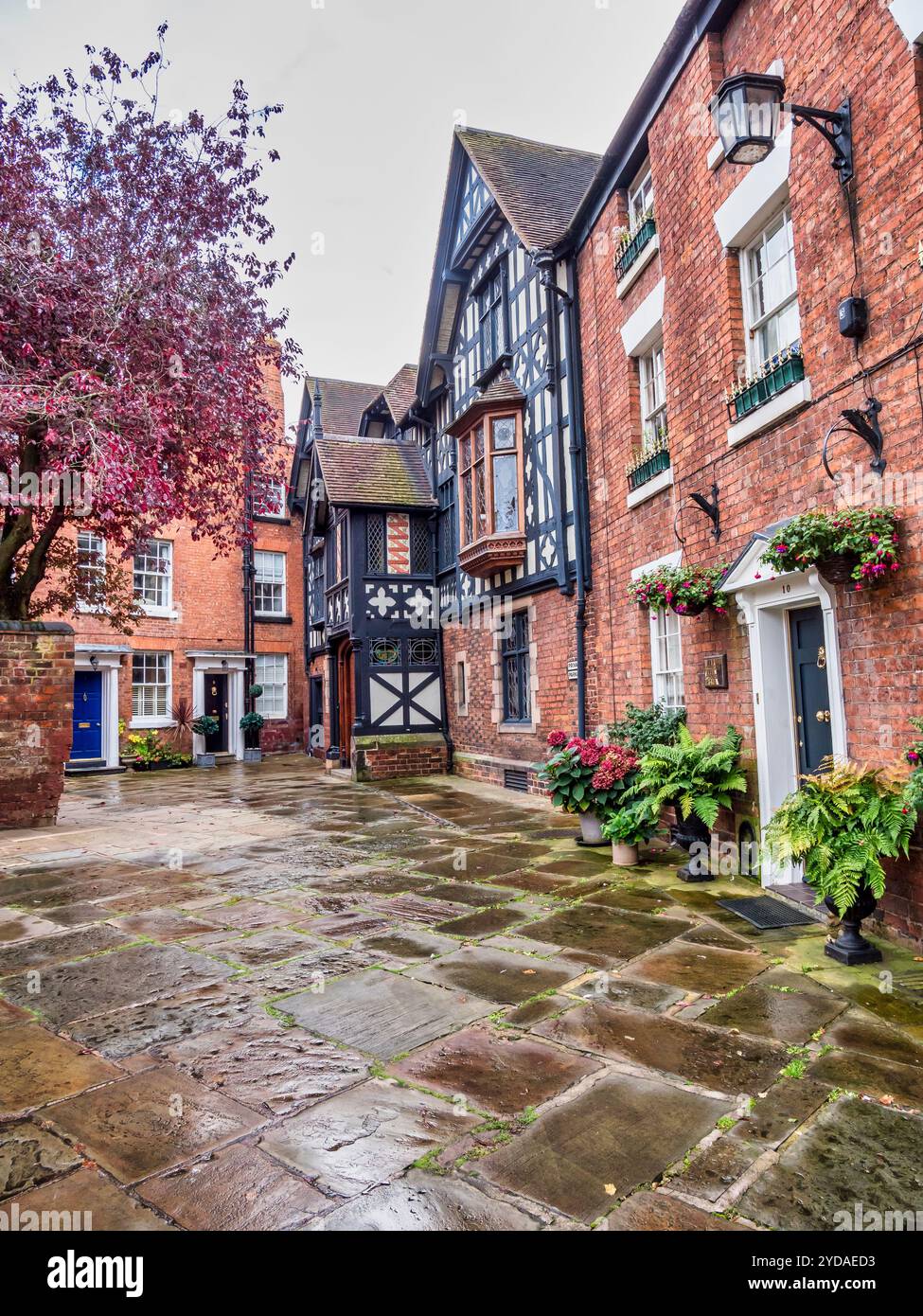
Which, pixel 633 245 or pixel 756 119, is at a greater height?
pixel 633 245

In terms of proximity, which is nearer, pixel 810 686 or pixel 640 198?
pixel 810 686

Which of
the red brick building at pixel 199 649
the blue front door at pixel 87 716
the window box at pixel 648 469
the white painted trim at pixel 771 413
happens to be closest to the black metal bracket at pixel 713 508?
the white painted trim at pixel 771 413

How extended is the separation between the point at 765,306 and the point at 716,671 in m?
2.99

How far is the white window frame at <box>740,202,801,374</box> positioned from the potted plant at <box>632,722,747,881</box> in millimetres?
3051

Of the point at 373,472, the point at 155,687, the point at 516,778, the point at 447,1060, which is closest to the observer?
the point at 447,1060

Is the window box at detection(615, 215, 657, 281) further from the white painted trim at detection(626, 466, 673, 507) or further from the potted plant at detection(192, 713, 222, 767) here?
the potted plant at detection(192, 713, 222, 767)

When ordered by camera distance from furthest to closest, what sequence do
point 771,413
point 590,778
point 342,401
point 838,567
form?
point 342,401
point 590,778
point 771,413
point 838,567

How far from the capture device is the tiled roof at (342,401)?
22.5m

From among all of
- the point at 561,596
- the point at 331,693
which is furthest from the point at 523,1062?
the point at 331,693

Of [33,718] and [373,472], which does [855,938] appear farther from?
[373,472]

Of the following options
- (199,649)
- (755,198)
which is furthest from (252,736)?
(755,198)

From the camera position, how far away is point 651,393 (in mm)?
8461

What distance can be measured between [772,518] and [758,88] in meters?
2.81

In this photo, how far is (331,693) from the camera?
18.5 m
